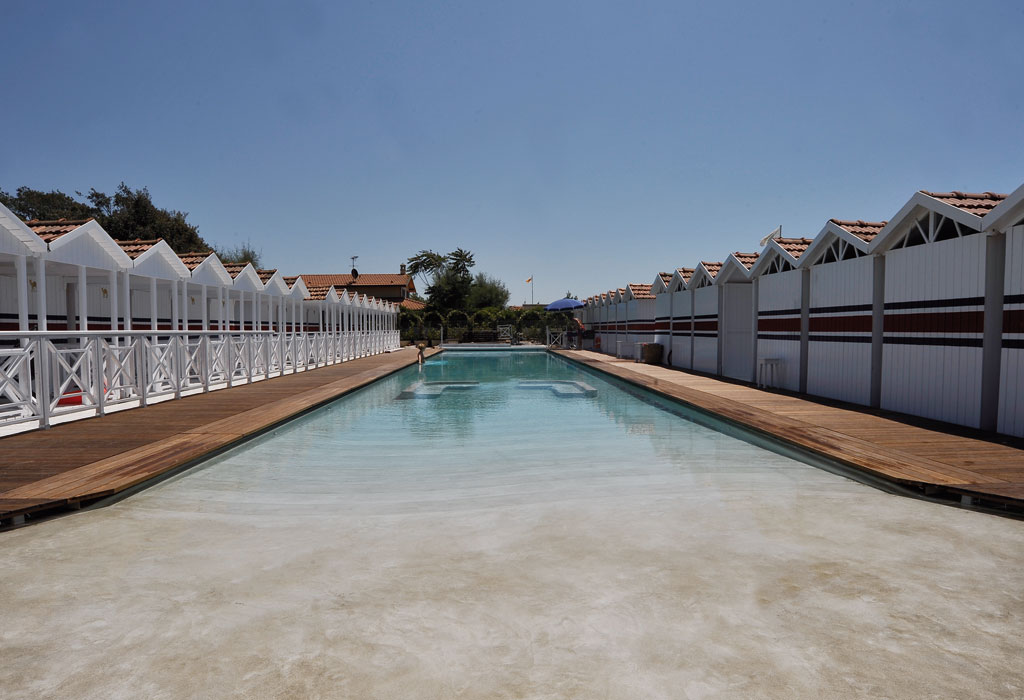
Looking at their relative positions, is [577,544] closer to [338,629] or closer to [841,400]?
[338,629]

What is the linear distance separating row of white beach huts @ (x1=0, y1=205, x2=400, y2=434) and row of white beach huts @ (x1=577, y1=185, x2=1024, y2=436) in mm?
11108

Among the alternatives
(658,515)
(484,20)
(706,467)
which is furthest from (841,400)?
(484,20)

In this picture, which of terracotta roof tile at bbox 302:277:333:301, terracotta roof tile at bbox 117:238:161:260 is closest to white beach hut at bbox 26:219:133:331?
terracotta roof tile at bbox 117:238:161:260

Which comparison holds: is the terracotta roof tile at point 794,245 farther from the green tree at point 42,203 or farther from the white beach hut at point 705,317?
the green tree at point 42,203

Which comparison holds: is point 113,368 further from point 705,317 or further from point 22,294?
point 705,317

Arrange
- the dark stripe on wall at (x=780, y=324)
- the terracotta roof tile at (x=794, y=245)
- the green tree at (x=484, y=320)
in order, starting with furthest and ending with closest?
the green tree at (x=484, y=320), the terracotta roof tile at (x=794, y=245), the dark stripe on wall at (x=780, y=324)

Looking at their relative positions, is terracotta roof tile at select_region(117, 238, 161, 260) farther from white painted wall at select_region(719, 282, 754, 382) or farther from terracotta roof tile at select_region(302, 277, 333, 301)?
white painted wall at select_region(719, 282, 754, 382)

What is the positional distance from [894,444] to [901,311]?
3320 mm

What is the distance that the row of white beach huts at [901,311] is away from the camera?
7.24 m

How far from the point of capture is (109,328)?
14211 mm

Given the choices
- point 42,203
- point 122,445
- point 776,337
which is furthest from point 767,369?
→ point 42,203

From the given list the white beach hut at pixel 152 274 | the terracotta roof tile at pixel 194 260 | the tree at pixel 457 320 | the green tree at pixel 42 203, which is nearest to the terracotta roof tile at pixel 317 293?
the white beach hut at pixel 152 274

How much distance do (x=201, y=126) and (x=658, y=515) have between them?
25648mm

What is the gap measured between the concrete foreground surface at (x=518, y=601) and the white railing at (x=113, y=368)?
3863mm
